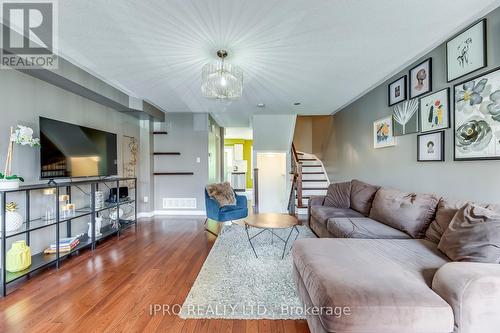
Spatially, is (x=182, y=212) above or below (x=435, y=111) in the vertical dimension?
below

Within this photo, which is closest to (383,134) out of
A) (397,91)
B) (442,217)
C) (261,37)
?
(397,91)

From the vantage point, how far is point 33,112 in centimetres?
262

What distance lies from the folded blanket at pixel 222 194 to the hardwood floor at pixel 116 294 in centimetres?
87

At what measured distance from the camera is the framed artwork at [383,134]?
10.8ft

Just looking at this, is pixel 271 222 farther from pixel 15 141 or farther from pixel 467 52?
pixel 15 141

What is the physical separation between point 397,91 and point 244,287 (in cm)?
317

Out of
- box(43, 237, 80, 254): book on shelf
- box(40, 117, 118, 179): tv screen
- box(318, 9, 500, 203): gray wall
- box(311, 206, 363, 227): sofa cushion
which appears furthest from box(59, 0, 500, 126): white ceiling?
box(43, 237, 80, 254): book on shelf

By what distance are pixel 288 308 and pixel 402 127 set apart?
2.69 metres

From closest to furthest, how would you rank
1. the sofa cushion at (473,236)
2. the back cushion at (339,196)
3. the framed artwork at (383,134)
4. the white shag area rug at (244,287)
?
the sofa cushion at (473,236) → the white shag area rug at (244,287) → the framed artwork at (383,134) → the back cushion at (339,196)

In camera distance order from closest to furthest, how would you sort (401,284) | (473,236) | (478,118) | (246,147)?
1. (401,284)
2. (473,236)
3. (478,118)
4. (246,147)

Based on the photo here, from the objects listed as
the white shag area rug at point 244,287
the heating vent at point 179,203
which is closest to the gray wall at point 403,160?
the white shag area rug at point 244,287

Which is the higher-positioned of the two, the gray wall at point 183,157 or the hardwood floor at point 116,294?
the gray wall at point 183,157

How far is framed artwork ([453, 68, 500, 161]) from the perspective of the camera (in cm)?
186

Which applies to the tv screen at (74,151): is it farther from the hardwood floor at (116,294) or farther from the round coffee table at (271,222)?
the round coffee table at (271,222)
